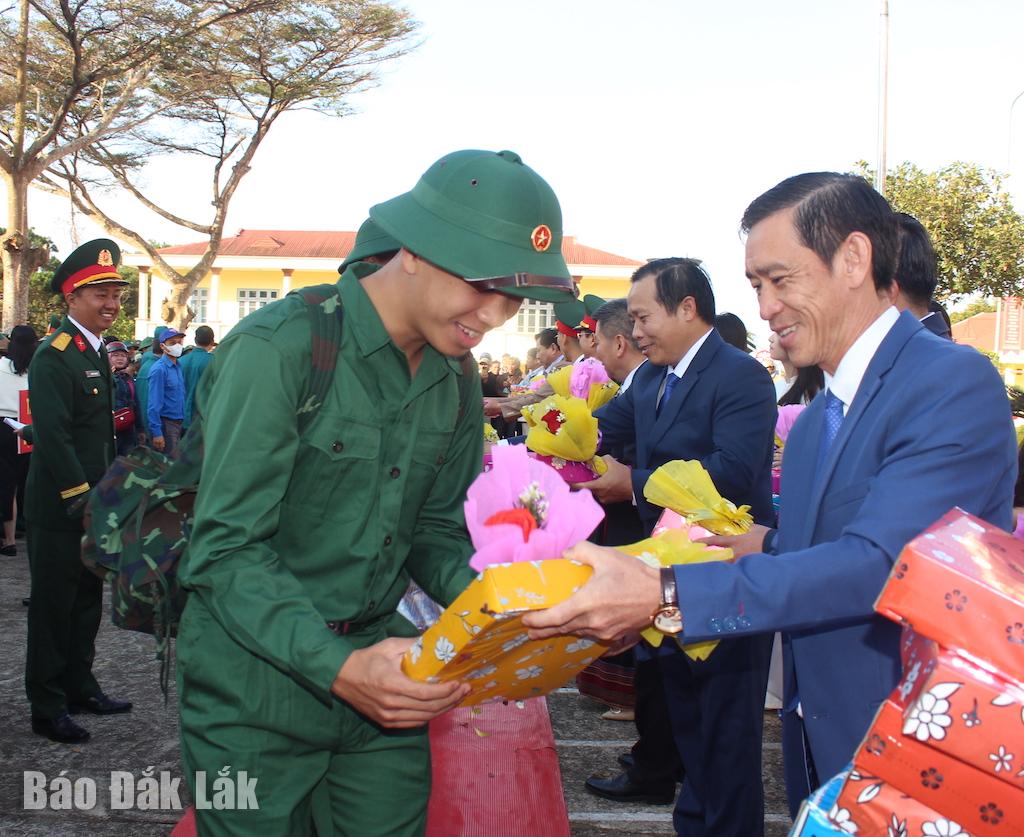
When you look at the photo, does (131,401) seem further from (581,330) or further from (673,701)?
(673,701)

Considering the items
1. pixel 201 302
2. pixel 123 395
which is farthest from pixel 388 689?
pixel 201 302

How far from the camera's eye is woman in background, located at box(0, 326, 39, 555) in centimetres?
858

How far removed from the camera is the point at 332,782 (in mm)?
2102

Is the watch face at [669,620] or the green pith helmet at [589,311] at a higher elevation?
the green pith helmet at [589,311]

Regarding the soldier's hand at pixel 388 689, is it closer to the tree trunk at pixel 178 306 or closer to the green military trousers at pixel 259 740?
the green military trousers at pixel 259 740

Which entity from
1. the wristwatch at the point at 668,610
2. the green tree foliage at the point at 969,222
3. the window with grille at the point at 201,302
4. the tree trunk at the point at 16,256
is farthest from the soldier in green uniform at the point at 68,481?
the window with grille at the point at 201,302

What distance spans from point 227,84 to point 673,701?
23.2 meters

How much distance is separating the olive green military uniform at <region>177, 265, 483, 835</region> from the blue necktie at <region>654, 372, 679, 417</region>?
2.03 m

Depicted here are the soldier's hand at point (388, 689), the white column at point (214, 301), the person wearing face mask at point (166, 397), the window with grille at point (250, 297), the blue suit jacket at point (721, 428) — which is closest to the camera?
the soldier's hand at point (388, 689)

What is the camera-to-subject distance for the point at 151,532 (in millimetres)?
2174

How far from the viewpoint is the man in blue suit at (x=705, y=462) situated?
338cm

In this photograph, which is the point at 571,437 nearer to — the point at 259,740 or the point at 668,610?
the point at 668,610

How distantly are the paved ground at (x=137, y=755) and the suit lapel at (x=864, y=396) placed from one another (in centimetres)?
237

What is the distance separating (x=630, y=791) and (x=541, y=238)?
304cm
